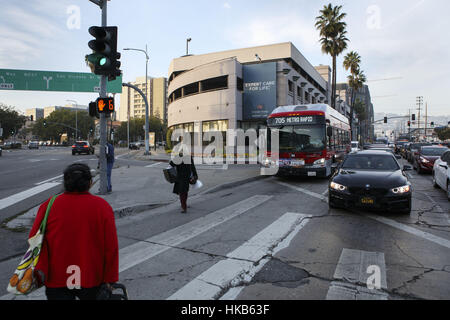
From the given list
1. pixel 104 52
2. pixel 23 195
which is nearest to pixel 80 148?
pixel 23 195

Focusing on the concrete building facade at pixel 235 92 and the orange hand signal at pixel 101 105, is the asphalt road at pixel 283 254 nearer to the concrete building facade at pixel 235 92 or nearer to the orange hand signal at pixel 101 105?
the orange hand signal at pixel 101 105

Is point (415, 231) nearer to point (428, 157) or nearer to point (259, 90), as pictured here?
point (428, 157)

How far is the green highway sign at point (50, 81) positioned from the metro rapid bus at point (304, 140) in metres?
19.4

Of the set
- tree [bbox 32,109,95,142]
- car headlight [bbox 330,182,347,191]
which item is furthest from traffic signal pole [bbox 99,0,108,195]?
tree [bbox 32,109,95,142]

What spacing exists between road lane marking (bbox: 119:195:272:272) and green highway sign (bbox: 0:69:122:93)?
77.5 ft

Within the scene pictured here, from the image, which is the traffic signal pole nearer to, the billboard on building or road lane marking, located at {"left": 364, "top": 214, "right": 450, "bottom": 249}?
road lane marking, located at {"left": 364, "top": 214, "right": 450, "bottom": 249}

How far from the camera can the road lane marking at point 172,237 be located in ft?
14.8

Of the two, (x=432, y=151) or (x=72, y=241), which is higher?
(x=432, y=151)

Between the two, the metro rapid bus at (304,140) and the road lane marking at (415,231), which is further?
the metro rapid bus at (304,140)

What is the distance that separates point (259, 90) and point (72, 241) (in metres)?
30.2

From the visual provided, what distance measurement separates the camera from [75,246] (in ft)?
6.79

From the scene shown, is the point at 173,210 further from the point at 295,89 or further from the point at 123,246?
the point at 295,89

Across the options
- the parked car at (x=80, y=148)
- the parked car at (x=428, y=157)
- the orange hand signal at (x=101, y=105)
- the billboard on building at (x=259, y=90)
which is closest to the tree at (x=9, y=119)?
the parked car at (x=80, y=148)

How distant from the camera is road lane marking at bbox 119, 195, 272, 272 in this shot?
450 cm
